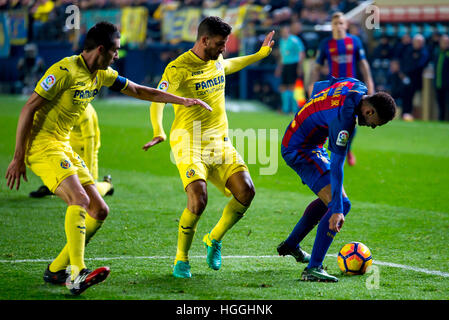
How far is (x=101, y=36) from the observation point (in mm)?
5168

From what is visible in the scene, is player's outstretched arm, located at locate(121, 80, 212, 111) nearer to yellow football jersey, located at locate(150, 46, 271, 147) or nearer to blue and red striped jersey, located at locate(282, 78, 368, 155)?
yellow football jersey, located at locate(150, 46, 271, 147)

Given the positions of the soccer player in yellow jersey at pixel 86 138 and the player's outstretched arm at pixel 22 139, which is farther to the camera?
the soccer player in yellow jersey at pixel 86 138

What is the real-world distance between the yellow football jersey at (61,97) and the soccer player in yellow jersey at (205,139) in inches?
29.2

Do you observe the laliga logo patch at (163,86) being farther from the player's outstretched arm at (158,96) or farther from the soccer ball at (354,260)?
the soccer ball at (354,260)

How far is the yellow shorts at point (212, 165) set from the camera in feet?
19.2

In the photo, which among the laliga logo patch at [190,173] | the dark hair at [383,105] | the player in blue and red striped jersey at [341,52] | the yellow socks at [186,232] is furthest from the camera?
the player in blue and red striped jersey at [341,52]

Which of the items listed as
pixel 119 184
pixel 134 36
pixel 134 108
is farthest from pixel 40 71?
pixel 119 184

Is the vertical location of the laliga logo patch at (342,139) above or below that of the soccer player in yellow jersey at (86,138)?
above

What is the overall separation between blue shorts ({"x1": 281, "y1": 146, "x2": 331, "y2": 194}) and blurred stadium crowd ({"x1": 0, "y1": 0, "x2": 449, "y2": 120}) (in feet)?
44.4

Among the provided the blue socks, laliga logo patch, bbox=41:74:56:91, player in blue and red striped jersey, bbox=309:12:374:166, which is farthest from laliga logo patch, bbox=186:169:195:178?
player in blue and red striped jersey, bbox=309:12:374:166

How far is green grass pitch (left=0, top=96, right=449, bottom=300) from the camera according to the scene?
523cm

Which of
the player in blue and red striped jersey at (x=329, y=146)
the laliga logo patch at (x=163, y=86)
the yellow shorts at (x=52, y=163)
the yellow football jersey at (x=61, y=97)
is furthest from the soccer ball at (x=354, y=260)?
the yellow football jersey at (x=61, y=97)

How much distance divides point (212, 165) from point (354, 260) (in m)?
1.40

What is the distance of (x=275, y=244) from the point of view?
22.6 ft
